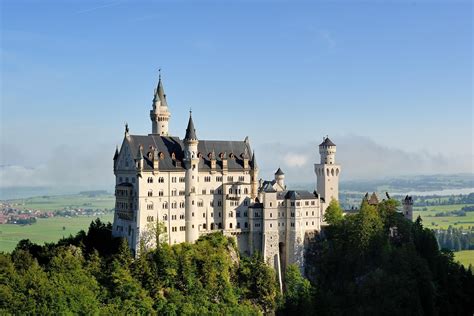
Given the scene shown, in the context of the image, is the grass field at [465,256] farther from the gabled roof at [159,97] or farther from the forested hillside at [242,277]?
the gabled roof at [159,97]

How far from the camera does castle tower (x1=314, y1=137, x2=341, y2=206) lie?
357ft

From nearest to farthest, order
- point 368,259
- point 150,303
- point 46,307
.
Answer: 1. point 46,307
2. point 150,303
3. point 368,259

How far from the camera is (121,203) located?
90.9 m

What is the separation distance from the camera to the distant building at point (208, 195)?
8944 centimetres

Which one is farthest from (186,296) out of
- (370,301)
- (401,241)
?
(401,241)

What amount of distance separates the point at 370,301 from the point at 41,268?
4648 cm

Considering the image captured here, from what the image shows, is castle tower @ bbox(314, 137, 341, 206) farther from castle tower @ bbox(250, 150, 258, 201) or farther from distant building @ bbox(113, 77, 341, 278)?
castle tower @ bbox(250, 150, 258, 201)

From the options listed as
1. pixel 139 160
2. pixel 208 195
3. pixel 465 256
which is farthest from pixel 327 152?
pixel 465 256

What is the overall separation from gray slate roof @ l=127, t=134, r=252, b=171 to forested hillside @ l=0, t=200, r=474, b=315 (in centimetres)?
1147

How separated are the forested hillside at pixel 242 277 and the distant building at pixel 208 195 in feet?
9.12

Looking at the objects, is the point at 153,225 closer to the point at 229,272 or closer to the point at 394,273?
the point at 229,272

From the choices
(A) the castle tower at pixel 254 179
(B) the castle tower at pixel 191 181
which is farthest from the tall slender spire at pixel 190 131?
(A) the castle tower at pixel 254 179

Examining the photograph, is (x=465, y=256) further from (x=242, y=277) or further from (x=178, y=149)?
(x=178, y=149)

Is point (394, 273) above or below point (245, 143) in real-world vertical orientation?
below
